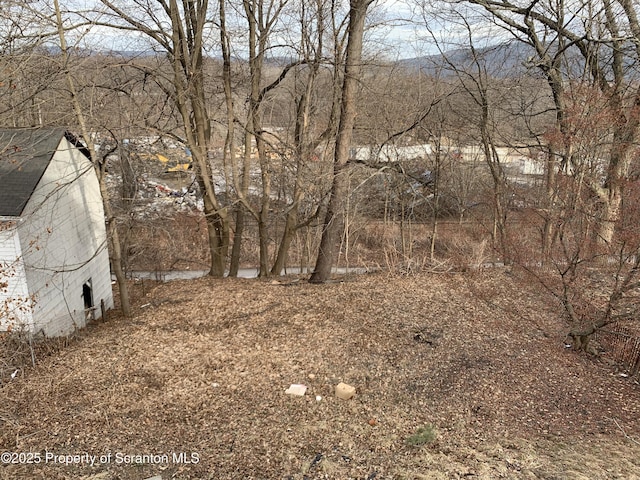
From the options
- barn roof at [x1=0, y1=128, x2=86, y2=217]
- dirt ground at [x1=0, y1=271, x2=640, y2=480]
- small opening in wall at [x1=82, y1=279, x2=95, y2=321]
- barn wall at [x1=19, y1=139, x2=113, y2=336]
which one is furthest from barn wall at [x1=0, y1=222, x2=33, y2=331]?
small opening in wall at [x1=82, y1=279, x2=95, y2=321]

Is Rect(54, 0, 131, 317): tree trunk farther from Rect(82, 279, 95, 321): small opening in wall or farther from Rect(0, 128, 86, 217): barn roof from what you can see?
Rect(82, 279, 95, 321): small opening in wall

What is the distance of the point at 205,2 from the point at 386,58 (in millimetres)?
5221

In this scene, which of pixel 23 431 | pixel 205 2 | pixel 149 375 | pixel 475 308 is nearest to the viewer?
pixel 23 431

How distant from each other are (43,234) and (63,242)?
106cm

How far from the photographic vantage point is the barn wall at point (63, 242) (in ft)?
25.5

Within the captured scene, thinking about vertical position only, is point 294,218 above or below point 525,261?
above

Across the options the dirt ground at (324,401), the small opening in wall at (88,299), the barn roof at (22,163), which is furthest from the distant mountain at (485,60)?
the small opening in wall at (88,299)

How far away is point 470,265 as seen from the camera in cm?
1119

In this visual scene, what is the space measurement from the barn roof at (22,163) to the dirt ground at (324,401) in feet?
8.59

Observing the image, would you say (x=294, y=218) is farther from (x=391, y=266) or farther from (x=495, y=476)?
(x=495, y=476)

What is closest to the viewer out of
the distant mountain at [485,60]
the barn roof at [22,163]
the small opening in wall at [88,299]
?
the barn roof at [22,163]

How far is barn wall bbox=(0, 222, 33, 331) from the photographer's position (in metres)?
7.27

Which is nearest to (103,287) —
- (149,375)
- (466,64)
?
(149,375)

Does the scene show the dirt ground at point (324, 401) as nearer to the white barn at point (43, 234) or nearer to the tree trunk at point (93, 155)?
the white barn at point (43, 234)
